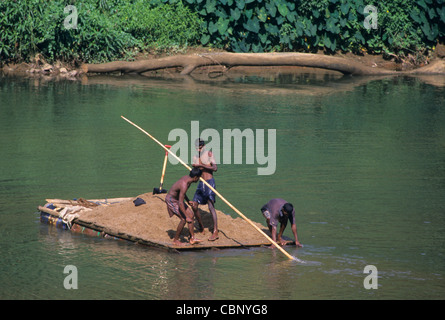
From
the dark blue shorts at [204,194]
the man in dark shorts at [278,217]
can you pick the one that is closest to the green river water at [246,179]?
the man in dark shorts at [278,217]

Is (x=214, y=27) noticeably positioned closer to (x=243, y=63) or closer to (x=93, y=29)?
(x=243, y=63)

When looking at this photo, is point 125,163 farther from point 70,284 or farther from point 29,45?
point 29,45

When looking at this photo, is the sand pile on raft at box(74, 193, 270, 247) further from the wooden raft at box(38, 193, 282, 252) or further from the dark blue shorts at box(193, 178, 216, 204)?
the dark blue shorts at box(193, 178, 216, 204)

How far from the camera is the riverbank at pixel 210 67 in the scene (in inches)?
1118

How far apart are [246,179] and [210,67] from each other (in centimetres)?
1452

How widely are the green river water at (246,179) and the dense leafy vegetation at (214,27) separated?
5.61ft

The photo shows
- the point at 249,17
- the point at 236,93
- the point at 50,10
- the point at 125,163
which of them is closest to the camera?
the point at 125,163

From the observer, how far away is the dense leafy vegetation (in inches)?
1090

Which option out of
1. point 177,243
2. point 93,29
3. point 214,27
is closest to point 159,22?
point 214,27

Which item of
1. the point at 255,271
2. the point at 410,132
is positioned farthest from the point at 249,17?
the point at 255,271

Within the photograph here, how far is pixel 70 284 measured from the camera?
10969 millimetres

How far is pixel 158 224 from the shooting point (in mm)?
12547

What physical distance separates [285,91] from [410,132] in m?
6.44

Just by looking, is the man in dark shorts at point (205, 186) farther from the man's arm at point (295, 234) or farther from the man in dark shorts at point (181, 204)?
the man's arm at point (295, 234)
